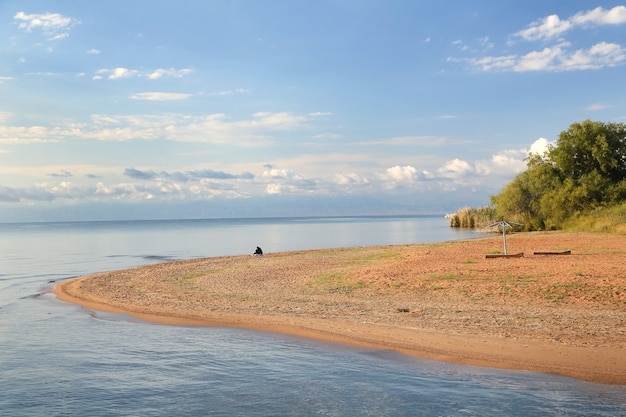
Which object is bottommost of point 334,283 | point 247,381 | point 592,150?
point 247,381

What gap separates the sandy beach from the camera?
12.2 m

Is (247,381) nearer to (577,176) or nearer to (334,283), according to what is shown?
(334,283)

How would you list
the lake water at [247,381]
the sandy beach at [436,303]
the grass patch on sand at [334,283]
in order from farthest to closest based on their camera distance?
the grass patch on sand at [334,283] < the sandy beach at [436,303] < the lake water at [247,381]

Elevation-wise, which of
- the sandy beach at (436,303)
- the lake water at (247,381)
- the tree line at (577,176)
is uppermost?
the tree line at (577,176)

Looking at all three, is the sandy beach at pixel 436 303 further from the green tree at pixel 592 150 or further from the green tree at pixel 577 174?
the green tree at pixel 592 150

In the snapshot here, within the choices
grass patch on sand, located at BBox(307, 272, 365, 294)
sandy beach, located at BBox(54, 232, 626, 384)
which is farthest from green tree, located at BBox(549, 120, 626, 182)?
grass patch on sand, located at BBox(307, 272, 365, 294)

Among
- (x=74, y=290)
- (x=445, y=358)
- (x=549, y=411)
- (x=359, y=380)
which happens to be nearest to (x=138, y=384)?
(x=359, y=380)

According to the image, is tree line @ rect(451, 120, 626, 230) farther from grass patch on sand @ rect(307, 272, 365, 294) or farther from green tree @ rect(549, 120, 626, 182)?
grass patch on sand @ rect(307, 272, 365, 294)

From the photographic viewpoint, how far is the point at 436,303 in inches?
685

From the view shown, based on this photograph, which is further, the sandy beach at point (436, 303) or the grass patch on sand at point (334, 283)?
the grass patch on sand at point (334, 283)

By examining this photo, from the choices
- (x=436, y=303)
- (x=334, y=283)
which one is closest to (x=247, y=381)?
(x=436, y=303)

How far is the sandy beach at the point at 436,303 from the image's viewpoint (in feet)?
40.1

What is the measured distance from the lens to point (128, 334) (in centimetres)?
1548

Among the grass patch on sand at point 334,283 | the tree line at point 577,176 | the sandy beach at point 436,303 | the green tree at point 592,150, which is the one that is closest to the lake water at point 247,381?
the sandy beach at point 436,303
